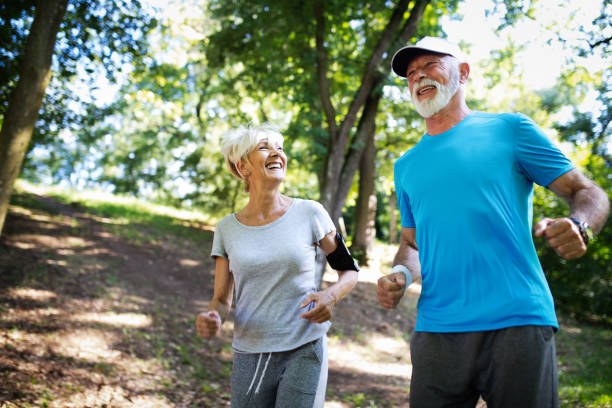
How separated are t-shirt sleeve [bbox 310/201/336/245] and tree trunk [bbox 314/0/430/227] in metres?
6.48

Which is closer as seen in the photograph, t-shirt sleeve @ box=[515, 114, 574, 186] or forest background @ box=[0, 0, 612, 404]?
t-shirt sleeve @ box=[515, 114, 574, 186]

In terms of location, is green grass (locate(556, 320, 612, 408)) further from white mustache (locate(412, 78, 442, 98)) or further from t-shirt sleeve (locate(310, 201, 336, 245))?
white mustache (locate(412, 78, 442, 98))

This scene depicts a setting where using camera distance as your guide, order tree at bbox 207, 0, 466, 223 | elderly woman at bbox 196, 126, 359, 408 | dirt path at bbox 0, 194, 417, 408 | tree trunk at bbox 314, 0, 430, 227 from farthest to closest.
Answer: tree at bbox 207, 0, 466, 223, tree trunk at bbox 314, 0, 430, 227, dirt path at bbox 0, 194, 417, 408, elderly woman at bbox 196, 126, 359, 408

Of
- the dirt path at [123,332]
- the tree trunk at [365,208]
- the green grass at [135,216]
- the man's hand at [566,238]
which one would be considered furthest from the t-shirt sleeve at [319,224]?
the tree trunk at [365,208]

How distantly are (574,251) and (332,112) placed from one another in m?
8.07

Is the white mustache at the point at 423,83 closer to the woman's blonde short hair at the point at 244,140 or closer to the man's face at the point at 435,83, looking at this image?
the man's face at the point at 435,83

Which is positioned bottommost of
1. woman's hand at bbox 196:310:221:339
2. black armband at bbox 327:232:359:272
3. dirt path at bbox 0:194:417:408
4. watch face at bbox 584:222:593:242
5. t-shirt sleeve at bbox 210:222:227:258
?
dirt path at bbox 0:194:417:408

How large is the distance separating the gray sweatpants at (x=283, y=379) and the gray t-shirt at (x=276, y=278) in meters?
0.06

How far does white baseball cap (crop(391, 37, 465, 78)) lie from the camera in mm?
2379

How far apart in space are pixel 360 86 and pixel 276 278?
7.36m

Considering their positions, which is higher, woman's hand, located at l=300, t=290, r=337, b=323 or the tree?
the tree

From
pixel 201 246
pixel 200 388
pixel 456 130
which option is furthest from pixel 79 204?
pixel 456 130

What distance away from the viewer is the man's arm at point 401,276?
90.9 inches

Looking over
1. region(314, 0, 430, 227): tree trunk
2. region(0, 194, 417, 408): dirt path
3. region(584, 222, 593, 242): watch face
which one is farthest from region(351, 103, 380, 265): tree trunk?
region(584, 222, 593, 242): watch face
